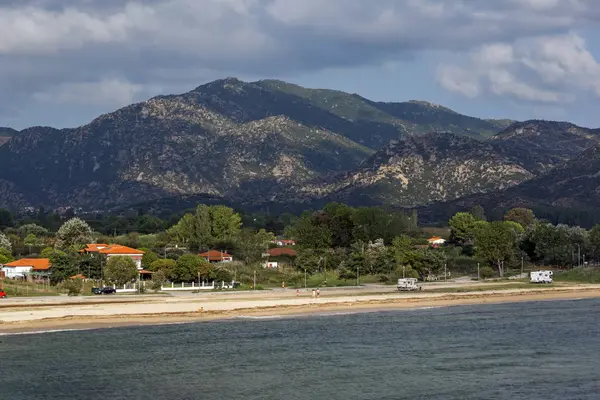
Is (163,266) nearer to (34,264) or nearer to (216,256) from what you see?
(34,264)

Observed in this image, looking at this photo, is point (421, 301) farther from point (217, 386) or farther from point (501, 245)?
point (217, 386)

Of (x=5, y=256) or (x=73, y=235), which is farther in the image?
(x=73, y=235)

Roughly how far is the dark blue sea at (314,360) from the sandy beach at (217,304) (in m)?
5.35

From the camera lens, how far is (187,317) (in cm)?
8625

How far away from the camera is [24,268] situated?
136 m

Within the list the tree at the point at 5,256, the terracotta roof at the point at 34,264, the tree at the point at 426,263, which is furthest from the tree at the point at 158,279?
the tree at the point at 426,263

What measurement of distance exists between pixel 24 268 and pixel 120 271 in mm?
24747

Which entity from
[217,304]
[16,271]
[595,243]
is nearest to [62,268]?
[16,271]

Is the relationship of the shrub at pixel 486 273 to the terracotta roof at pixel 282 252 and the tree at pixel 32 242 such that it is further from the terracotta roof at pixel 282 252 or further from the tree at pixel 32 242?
the tree at pixel 32 242

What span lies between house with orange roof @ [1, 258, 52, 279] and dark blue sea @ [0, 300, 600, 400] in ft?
197

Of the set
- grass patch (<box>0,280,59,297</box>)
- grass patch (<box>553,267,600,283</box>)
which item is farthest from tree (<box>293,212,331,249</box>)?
grass patch (<box>0,280,59,297</box>)

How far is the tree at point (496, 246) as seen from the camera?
497 feet

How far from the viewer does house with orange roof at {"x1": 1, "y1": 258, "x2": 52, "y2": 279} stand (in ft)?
438

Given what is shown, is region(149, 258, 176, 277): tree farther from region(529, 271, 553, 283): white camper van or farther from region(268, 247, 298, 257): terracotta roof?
region(529, 271, 553, 283): white camper van
